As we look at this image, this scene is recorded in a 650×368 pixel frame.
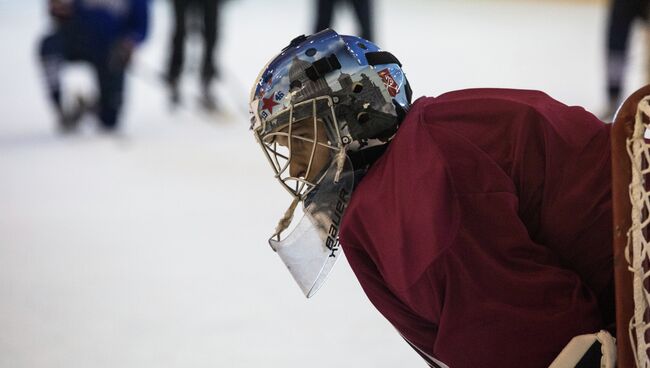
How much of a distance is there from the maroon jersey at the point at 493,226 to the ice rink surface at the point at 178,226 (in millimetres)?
848

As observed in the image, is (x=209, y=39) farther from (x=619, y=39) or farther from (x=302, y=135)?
(x=302, y=135)

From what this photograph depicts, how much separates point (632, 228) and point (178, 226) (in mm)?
2339

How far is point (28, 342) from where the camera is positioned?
2369 millimetres

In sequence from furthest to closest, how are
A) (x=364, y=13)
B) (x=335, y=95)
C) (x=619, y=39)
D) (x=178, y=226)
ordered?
(x=364, y=13)
(x=619, y=39)
(x=178, y=226)
(x=335, y=95)

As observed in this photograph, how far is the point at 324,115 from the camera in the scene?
143 cm

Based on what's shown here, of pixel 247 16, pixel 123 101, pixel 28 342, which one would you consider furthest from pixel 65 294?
pixel 247 16

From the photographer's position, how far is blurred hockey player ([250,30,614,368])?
128 cm

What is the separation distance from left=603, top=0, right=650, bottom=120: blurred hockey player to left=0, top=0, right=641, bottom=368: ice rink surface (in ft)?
1.03

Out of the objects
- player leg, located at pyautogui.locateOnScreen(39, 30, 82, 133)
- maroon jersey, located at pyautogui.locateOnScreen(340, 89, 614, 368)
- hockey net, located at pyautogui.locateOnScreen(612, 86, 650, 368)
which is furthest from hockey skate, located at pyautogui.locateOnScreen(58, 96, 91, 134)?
hockey net, located at pyautogui.locateOnScreen(612, 86, 650, 368)

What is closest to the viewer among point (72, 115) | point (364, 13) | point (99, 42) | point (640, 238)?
point (640, 238)

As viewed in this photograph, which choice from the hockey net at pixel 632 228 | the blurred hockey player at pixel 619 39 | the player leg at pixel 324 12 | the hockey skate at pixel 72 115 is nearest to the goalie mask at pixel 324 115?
the hockey net at pixel 632 228

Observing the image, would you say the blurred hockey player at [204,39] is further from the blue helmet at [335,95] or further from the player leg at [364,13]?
the blue helmet at [335,95]

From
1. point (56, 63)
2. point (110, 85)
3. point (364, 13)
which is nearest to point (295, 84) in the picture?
point (364, 13)

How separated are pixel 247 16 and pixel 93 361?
707cm
